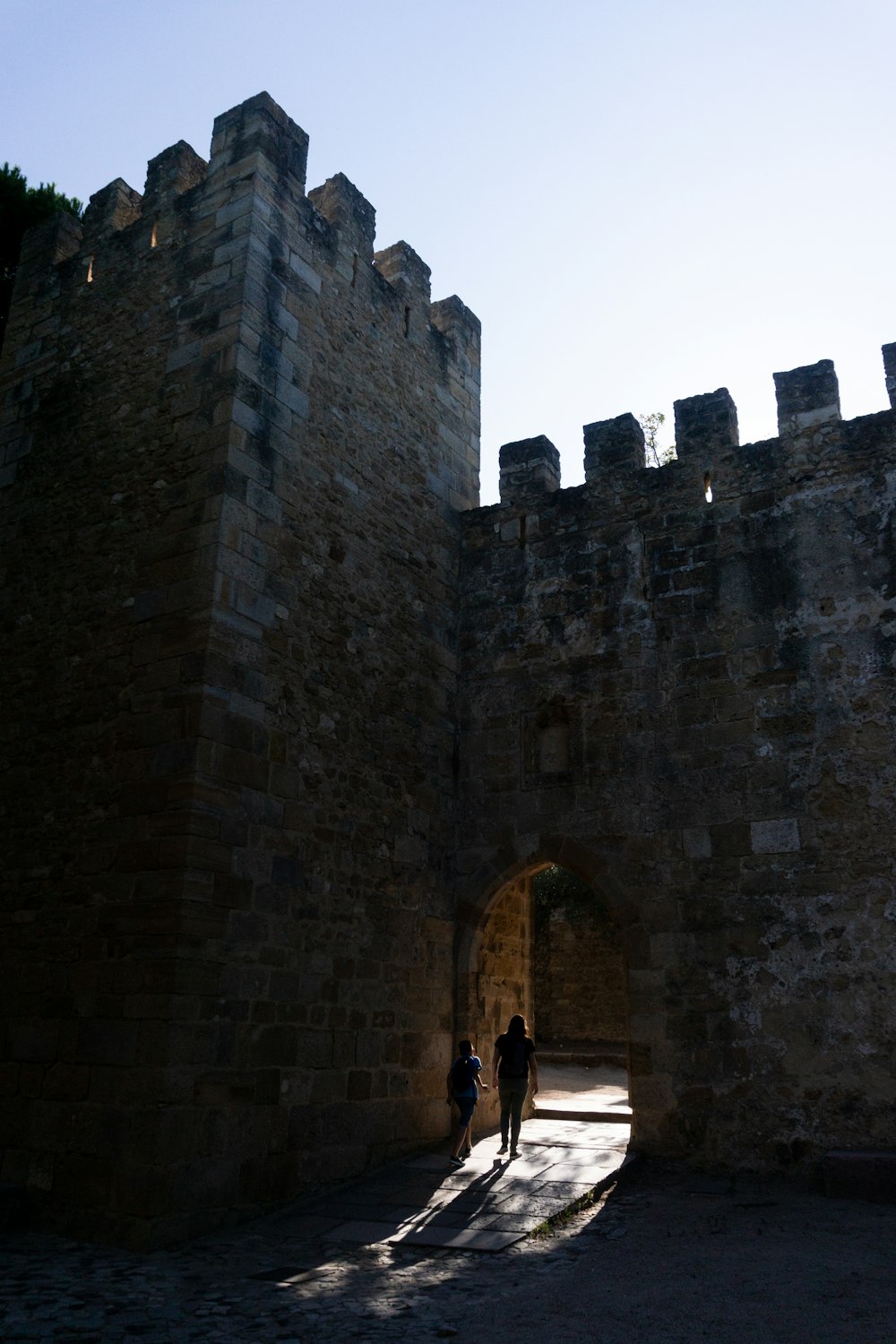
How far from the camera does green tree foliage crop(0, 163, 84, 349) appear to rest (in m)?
11.2

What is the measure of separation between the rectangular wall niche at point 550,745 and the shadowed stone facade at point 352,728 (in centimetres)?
3

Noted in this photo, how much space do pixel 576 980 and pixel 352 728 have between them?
32.1 feet

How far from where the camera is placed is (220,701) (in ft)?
20.1

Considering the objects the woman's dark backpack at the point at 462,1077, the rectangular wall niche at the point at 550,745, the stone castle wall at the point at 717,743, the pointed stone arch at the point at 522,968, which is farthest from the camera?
the rectangular wall niche at the point at 550,745

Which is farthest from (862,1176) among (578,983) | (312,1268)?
(578,983)

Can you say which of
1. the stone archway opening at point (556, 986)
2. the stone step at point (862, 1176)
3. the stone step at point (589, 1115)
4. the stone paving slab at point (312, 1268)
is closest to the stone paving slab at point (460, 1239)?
the stone paving slab at point (312, 1268)

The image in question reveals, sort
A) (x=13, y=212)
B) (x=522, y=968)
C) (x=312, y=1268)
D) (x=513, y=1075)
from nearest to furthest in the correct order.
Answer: (x=312, y=1268)
(x=513, y=1075)
(x=522, y=968)
(x=13, y=212)

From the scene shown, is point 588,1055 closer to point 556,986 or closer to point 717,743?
point 556,986

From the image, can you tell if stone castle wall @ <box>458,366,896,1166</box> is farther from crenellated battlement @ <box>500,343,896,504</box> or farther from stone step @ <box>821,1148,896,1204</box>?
stone step @ <box>821,1148,896,1204</box>

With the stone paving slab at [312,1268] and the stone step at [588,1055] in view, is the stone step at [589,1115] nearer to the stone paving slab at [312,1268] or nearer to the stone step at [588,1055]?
the stone paving slab at [312,1268]

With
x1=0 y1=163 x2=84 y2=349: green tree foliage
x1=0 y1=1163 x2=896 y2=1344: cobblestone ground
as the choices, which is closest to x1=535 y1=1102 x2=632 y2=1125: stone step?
x1=0 y1=1163 x2=896 y2=1344: cobblestone ground

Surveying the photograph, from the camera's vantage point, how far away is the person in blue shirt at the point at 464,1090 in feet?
22.8

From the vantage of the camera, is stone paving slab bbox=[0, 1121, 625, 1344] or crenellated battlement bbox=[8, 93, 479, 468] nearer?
stone paving slab bbox=[0, 1121, 625, 1344]

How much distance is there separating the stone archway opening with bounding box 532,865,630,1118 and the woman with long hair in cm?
682
